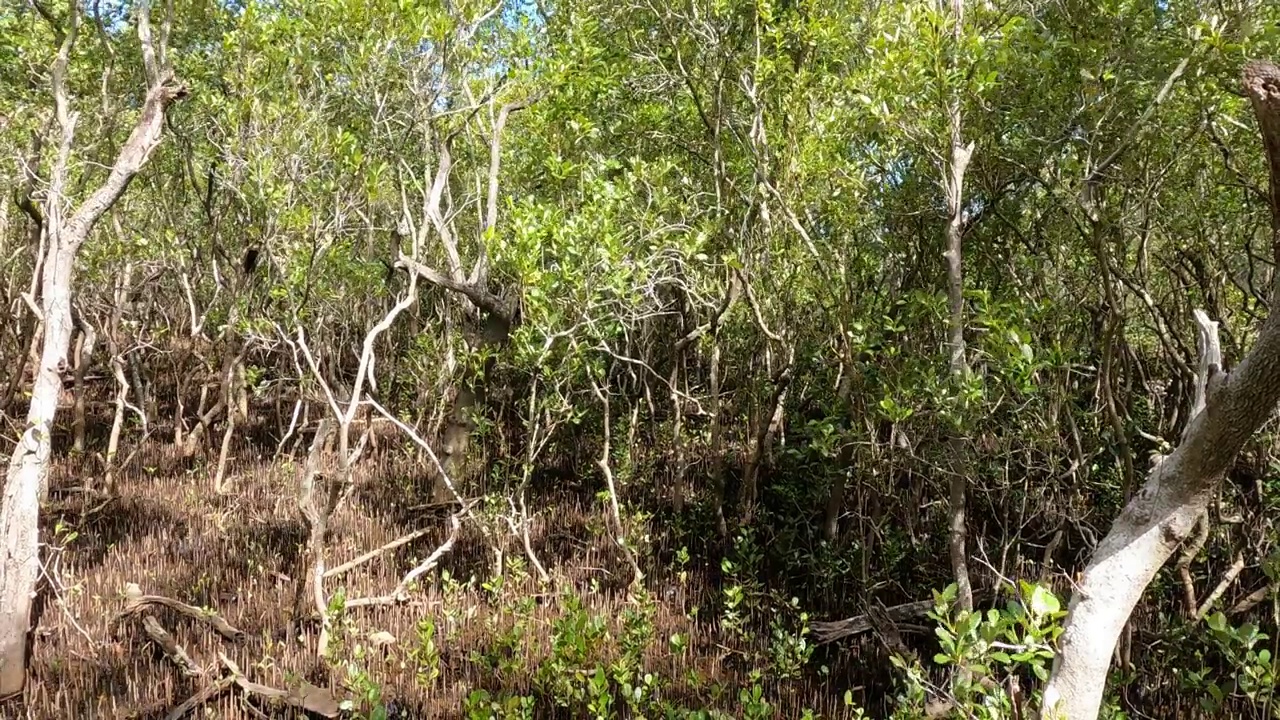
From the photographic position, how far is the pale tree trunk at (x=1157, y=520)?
5.30 ft

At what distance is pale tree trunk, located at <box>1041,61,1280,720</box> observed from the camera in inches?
63.6

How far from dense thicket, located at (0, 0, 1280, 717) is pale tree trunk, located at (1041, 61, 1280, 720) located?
10 cm

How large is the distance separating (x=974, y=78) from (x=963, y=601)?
6.37 ft

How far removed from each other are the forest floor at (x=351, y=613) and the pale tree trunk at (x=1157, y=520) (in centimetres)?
170

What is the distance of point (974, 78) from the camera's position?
282cm

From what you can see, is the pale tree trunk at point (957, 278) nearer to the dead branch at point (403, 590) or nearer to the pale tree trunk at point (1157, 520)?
the pale tree trunk at point (1157, 520)

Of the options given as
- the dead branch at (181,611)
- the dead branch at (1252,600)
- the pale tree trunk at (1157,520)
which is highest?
the pale tree trunk at (1157,520)

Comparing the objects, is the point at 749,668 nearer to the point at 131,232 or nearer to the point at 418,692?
the point at 418,692

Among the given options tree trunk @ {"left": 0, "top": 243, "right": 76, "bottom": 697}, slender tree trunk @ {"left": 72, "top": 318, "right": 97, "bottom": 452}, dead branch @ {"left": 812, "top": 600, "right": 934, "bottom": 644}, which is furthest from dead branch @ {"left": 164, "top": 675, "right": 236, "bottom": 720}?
slender tree trunk @ {"left": 72, "top": 318, "right": 97, "bottom": 452}

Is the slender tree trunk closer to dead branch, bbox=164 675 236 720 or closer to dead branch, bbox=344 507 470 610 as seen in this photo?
dead branch, bbox=344 507 470 610

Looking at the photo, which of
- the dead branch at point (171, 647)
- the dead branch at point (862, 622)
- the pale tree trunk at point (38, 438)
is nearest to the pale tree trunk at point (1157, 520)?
the dead branch at point (862, 622)

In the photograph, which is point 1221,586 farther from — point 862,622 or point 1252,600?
point 862,622

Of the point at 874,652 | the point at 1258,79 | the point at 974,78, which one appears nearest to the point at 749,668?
the point at 874,652

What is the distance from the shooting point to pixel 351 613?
4.11 m
